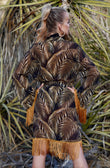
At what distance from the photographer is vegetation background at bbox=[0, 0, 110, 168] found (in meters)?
3.34

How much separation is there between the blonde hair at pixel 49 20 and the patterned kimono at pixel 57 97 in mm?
51

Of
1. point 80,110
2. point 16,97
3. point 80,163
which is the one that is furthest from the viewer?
point 16,97

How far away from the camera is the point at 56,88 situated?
234 centimetres

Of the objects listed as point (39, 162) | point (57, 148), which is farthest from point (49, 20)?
point (39, 162)

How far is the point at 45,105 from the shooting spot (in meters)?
2.35

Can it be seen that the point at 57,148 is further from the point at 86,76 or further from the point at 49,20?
the point at 49,20

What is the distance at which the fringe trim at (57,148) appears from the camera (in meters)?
2.25

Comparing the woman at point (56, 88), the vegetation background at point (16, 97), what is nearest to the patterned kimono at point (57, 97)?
the woman at point (56, 88)

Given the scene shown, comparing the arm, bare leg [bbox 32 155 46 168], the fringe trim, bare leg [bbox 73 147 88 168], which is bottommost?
bare leg [bbox 73 147 88 168]

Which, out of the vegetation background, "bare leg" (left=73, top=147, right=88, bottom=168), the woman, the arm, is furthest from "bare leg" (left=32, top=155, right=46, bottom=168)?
the vegetation background

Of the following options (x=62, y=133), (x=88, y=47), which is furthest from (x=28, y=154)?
(x=88, y=47)

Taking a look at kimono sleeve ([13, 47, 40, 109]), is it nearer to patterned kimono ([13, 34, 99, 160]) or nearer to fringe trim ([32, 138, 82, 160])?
patterned kimono ([13, 34, 99, 160])

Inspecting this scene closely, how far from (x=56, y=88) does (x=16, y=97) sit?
5.76ft

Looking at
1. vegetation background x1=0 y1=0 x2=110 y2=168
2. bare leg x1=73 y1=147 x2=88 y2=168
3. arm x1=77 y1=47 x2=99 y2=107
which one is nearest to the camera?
bare leg x1=73 y1=147 x2=88 y2=168
